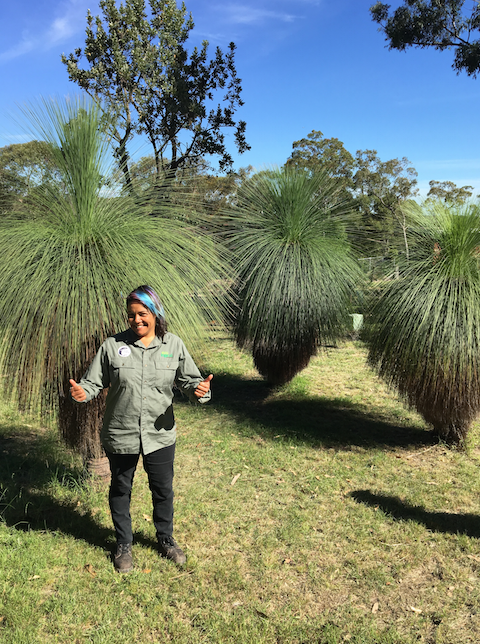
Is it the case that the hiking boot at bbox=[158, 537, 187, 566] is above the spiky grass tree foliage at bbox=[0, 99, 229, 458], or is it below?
below

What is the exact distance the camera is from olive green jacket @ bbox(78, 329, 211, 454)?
2.45 m

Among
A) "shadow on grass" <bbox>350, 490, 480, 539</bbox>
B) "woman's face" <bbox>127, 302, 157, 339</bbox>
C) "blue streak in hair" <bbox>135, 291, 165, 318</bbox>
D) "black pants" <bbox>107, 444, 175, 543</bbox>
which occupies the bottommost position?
"shadow on grass" <bbox>350, 490, 480, 539</bbox>

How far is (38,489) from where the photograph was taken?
3.52 metres

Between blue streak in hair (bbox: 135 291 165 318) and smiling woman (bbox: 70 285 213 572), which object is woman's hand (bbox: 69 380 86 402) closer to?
smiling woman (bbox: 70 285 213 572)

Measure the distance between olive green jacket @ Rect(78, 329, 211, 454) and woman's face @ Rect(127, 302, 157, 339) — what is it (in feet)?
0.26

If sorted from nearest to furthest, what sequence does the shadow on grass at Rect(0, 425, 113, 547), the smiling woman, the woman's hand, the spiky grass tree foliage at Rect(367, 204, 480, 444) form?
the woman's hand, the smiling woman, the shadow on grass at Rect(0, 425, 113, 547), the spiky grass tree foliage at Rect(367, 204, 480, 444)

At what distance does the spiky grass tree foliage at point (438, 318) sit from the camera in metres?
3.78

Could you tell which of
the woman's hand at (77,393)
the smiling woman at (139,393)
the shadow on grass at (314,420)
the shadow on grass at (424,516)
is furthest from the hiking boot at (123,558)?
the shadow on grass at (314,420)

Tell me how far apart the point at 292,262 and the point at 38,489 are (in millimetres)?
3174

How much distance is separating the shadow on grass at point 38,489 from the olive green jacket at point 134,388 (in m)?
0.87

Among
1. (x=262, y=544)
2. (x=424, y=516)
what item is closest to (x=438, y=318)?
(x=424, y=516)

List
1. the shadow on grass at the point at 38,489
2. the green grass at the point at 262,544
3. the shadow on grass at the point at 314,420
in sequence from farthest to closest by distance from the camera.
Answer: the shadow on grass at the point at 314,420
the shadow on grass at the point at 38,489
the green grass at the point at 262,544

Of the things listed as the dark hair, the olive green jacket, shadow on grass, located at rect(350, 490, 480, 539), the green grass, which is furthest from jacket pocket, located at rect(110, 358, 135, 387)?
shadow on grass, located at rect(350, 490, 480, 539)

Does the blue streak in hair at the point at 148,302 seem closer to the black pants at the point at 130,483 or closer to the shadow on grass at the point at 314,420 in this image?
the black pants at the point at 130,483
